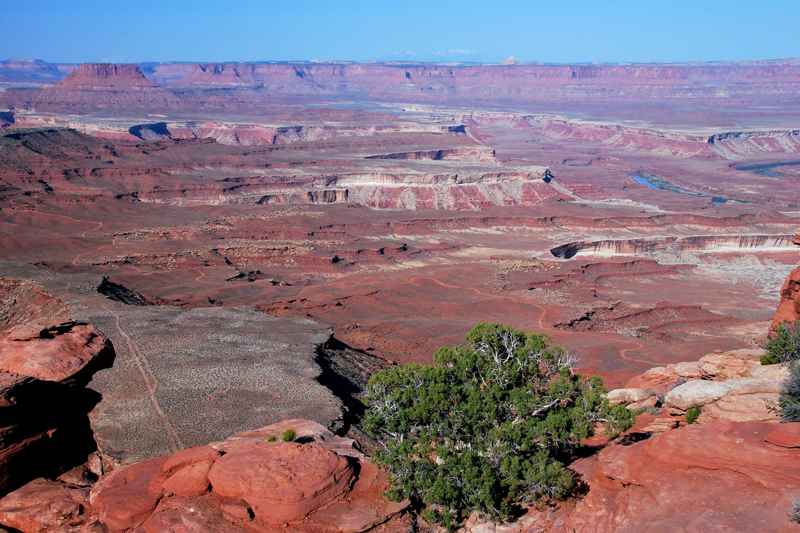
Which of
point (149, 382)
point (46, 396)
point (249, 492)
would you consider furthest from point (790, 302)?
point (46, 396)

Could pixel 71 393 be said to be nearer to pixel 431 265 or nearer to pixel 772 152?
pixel 431 265

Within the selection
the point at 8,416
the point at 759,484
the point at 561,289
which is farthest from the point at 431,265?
the point at 759,484

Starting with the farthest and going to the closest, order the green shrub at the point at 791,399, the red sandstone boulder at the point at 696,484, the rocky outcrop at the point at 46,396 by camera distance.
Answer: the rocky outcrop at the point at 46,396 < the green shrub at the point at 791,399 < the red sandstone boulder at the point at 696,484

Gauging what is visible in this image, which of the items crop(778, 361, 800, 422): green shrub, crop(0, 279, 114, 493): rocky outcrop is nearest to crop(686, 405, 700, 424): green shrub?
crop(778, 361, 800, 422): green shrub

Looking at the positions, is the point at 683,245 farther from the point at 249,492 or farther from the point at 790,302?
the point at 249,492

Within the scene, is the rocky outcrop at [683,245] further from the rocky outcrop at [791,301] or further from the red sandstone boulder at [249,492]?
the red sandstone boulder at [249,492]

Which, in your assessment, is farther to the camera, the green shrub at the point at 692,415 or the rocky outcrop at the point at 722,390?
the green shrub at the point at 692,415

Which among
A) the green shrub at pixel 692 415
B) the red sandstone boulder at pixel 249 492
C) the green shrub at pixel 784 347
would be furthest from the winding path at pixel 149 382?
the green shrub at pixel 784 347
